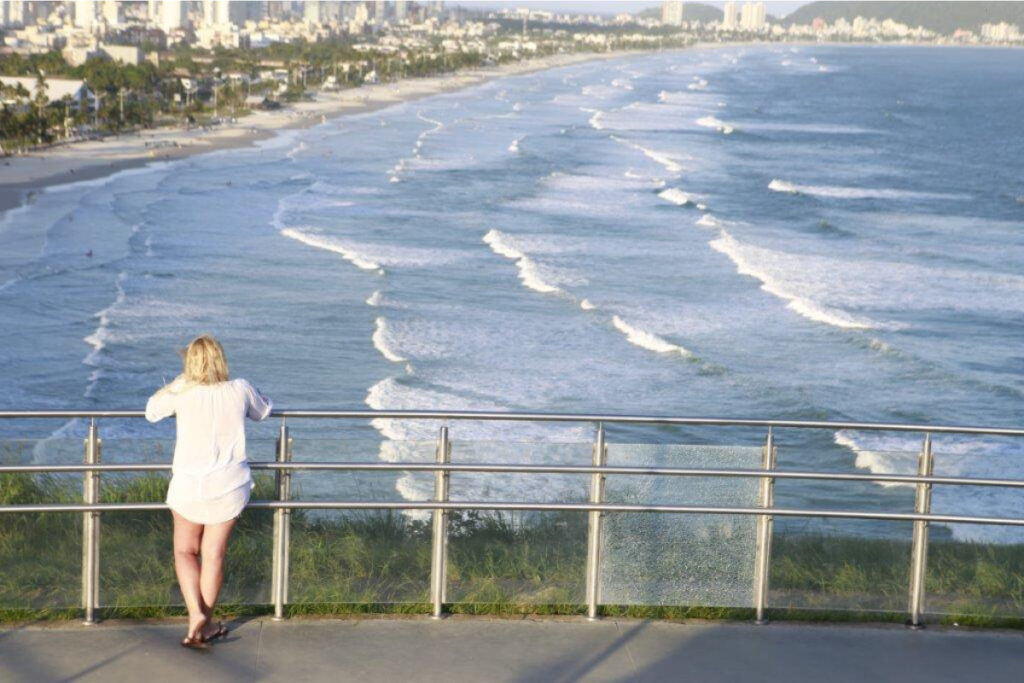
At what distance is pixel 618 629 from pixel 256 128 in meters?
86.9

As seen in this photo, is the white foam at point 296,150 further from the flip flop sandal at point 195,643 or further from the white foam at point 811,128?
the flip flop sandal at point 195,643

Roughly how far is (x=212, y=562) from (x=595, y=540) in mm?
1799

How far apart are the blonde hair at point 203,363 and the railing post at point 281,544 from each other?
2.44 ft

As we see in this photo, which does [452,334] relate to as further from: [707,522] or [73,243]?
[707,522]

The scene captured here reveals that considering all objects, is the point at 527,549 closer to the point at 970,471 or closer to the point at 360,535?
the point at 360,535

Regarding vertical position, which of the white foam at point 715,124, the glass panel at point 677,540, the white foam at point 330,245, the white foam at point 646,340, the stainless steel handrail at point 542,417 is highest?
the stainless steel handrail at point 542,417

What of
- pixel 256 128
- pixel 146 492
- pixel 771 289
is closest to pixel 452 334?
pixel 771 289

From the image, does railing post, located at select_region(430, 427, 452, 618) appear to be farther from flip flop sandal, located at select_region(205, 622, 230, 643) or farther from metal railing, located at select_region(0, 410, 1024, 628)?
flip flop sandal, located at select_region(205, 622, 230, 643)

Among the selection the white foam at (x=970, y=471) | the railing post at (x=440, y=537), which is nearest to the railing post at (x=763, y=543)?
the white foam at (x=970, y=471)

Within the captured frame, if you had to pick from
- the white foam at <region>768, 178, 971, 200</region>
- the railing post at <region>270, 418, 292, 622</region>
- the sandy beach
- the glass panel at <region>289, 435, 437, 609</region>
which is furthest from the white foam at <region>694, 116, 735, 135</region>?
the railing post at <region>270, 418, 292, 622</region>

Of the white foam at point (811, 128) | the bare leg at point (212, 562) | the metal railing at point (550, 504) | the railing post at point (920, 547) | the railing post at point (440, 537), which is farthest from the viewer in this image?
the white foam at point (811, 128)

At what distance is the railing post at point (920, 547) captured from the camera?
6.77 meters

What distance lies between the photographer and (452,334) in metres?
29.4

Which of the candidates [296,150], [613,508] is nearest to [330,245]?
[296,150]
